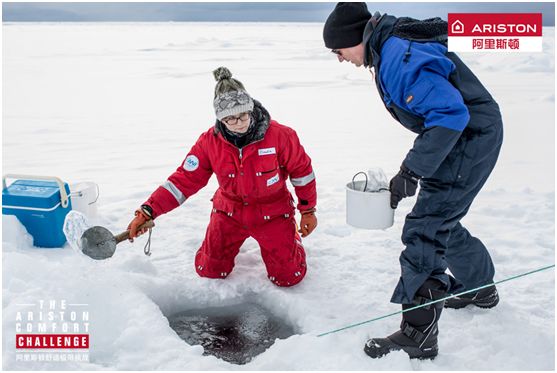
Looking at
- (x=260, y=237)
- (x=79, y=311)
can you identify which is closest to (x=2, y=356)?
(x=79, y=311)

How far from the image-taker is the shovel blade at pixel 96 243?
2.92 meters

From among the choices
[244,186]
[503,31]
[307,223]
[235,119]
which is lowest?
[307,223]

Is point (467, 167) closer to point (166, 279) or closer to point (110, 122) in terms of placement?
point (166, 279)

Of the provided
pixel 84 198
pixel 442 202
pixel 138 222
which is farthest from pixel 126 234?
pixel 442 202

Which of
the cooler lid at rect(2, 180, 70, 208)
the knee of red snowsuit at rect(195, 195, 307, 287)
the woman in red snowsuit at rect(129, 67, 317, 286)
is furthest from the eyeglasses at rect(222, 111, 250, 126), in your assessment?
the cooler lid at rect(2, 180, 70, 208)

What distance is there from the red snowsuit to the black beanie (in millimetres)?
771

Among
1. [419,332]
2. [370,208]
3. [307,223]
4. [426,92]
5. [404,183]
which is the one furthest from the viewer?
[307,223]

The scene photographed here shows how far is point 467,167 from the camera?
7.30 feet

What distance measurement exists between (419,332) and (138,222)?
153 cm

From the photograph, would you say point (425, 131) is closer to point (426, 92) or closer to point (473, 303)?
point (426, 92)

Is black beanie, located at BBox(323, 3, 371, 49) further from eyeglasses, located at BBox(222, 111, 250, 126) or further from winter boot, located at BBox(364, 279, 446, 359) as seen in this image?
winter boot, located at BBox(364, 279, 446, 359)

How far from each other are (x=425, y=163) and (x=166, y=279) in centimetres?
170

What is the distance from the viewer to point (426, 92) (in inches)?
79.9

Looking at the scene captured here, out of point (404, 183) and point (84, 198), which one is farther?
point (84, 198)
